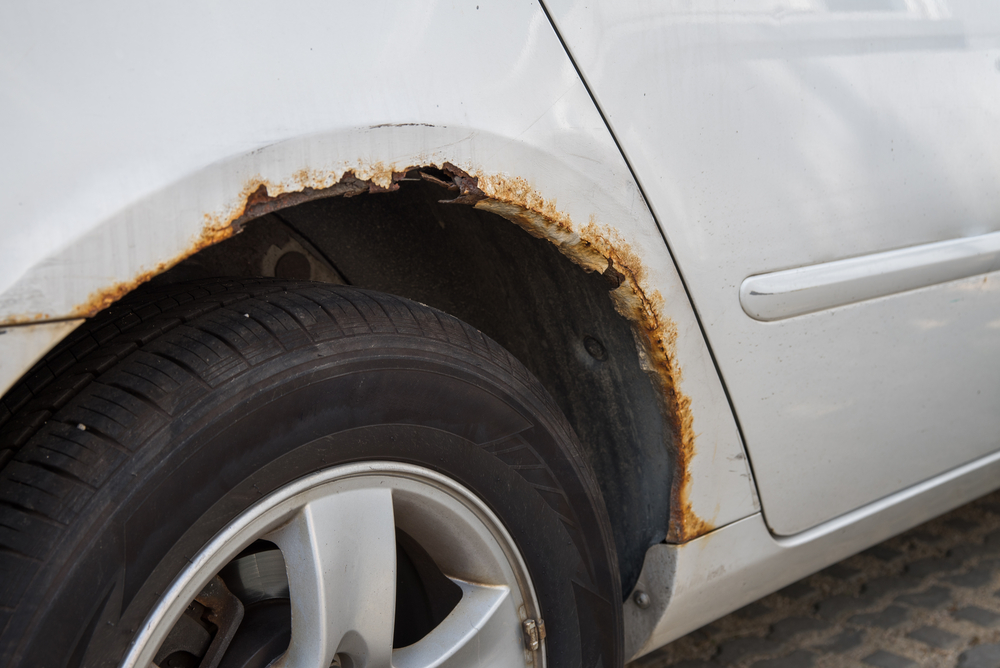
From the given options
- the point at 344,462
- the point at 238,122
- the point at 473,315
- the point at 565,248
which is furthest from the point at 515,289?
the point at 238,122

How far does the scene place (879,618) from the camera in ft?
6.10

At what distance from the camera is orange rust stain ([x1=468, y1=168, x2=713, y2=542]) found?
94 centimetres

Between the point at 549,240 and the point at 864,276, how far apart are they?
0.61m

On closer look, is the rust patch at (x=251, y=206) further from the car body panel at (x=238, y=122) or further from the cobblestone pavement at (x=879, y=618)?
the cobblestone pavement at (x=879, y=618)

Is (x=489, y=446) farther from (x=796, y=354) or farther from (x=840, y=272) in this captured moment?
(x=840, y=272)

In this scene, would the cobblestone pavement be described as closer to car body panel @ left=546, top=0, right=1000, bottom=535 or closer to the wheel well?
car body panel @ left=546, top=0, right=1000, bottom=535

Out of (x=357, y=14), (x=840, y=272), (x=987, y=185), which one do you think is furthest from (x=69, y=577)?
(x=987, y=185)

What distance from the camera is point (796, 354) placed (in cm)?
124

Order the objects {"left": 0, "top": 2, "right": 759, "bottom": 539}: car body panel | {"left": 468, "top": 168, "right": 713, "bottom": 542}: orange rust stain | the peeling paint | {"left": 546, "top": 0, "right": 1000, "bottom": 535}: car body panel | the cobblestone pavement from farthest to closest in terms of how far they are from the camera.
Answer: the cobblestone pavement → {"left": 546, "top": 0, "right": 1000, "bottom": 535}: car body panel → {"left": 468, "top": 168, "right": 713, "bottom": 542}: orange rust stain → the peeling paint → {"left": 0, "top": 2, "right": 759, "bottom": 539}: car body panel

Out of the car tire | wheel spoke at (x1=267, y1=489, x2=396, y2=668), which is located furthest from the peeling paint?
wheel spoke at (x1=267, y1=489, x2=396, y2=668)

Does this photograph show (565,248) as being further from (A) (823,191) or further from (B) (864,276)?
(B) (864,276)

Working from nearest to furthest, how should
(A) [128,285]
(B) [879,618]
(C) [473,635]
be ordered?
1. (A) [128,285]
2. (C) [473,635]
3. (B) [879,618]

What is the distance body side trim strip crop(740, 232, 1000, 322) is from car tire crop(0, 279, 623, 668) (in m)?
0.39

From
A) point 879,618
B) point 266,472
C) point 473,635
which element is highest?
point 266,472
